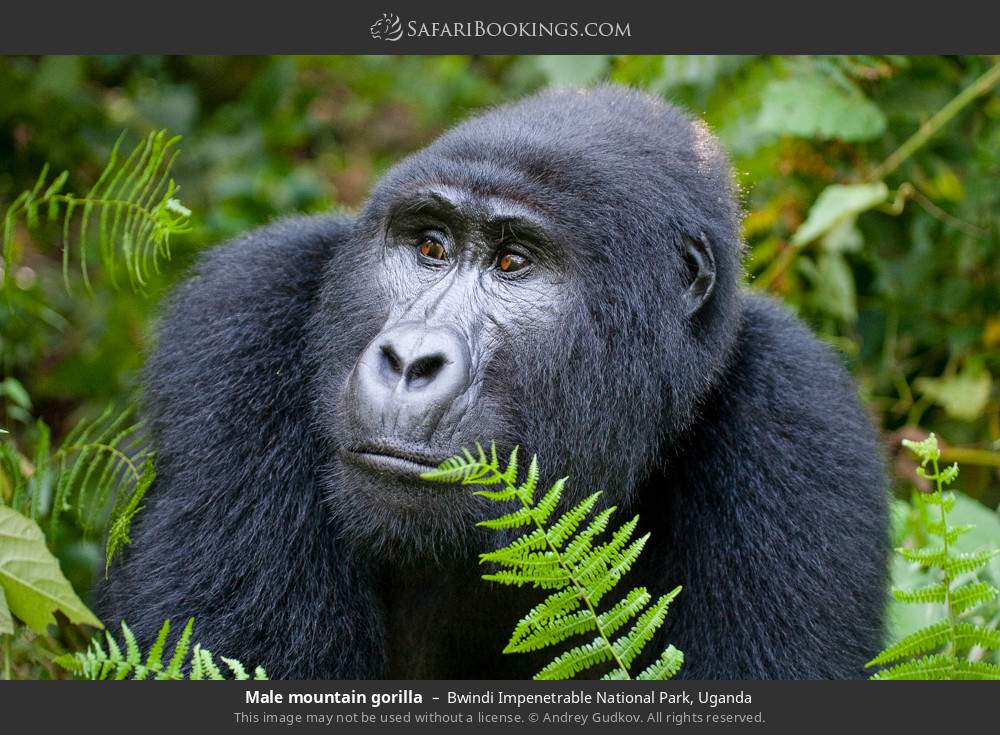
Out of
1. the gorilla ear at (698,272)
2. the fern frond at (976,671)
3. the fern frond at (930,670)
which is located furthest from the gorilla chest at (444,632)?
the fern frond at (976,671)

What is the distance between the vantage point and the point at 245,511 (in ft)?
13.1

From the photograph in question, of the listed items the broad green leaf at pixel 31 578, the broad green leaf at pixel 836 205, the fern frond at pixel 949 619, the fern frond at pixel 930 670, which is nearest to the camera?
the fern frond at pixel 949 619

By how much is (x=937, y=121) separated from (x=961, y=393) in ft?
5.27

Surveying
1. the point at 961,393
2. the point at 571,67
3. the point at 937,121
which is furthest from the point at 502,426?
the point at 937,121

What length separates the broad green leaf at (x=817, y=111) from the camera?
623cm

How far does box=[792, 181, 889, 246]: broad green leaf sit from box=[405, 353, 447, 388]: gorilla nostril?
3233 millimetres

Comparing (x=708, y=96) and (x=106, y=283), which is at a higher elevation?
(x=708, y=96)

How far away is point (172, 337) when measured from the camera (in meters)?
4.40

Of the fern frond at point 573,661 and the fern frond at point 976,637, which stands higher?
the fern frond at point 976,637

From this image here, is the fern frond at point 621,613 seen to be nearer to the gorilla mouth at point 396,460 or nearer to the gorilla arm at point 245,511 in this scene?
the gorilla mouth at point 396,460

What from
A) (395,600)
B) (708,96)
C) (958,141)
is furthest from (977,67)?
(395,600)

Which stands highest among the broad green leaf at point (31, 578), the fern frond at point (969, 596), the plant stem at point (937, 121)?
the plant stem at point (937, 121)

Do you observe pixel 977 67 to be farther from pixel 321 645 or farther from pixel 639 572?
pixel 321 645

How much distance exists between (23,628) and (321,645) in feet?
3.63
